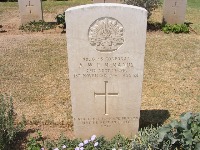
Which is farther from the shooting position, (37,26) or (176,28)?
(37,26)

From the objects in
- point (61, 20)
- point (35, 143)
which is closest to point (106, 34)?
point (35, 143)

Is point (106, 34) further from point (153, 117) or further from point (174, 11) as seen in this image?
point (174, 11)

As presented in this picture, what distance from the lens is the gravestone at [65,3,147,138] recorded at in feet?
12.6

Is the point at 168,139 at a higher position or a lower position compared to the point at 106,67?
lower

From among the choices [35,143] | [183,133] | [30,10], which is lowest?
[35,143]

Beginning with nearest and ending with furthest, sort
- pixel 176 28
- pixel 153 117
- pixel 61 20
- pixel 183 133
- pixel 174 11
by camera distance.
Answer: pixel 183 133
pixel 153 117
pixel 176 28
pixel 174 11
pixel 61 20

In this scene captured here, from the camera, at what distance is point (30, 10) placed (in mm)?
10742

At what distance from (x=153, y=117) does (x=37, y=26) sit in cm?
662

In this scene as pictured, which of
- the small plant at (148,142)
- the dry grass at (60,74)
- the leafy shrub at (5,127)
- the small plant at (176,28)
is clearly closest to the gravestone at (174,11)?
the small plant at (176,28)

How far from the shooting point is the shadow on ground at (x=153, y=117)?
5.08 meters

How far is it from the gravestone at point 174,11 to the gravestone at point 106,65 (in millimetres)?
6971

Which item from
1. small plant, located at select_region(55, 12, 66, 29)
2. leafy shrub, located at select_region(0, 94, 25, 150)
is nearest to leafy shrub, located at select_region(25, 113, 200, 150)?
leafy shrub, located at select_region(0, 94, 25, 150)

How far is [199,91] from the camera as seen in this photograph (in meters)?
6.29

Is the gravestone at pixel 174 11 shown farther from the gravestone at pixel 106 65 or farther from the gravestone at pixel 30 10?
the gravestone at pixel 106 65
